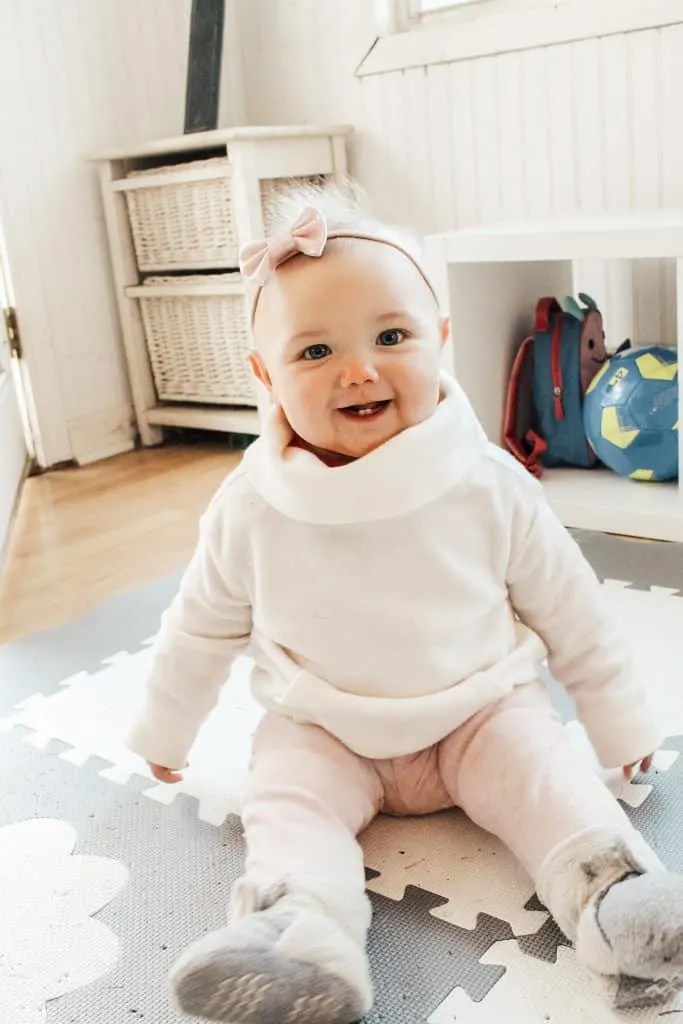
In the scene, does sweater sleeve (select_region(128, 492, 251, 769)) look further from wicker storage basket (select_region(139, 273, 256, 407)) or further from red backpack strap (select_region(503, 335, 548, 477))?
wicker storage basket (select_region(139, 273, 256, 407))

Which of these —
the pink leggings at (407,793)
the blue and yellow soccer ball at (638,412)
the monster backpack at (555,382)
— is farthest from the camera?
the monster backpack at (555,382)

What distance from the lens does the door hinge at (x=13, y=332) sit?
216 centimetres

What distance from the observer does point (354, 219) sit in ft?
2.66

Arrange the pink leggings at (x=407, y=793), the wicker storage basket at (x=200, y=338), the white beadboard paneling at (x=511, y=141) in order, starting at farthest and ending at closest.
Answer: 1. the wicker storage basket at (x=200, y=338)
2. the white beadboard paneling at (x=511, y=141)
3. the pink leggings at (x=407, y=793)

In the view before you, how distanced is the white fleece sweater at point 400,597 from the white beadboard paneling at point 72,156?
1494 mm

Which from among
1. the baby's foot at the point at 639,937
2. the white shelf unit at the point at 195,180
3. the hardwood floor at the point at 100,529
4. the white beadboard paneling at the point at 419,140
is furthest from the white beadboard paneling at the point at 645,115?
the baby's foot at the point at 639,937

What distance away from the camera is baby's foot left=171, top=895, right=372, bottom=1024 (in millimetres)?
581

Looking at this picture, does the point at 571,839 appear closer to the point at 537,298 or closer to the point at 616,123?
the point at 537,298

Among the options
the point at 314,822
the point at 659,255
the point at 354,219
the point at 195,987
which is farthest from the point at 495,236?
the point at 195,987

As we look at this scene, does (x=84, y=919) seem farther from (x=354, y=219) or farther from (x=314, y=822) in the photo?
(x=354, y=219)

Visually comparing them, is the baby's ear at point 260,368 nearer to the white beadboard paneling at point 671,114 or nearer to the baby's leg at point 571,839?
the baby's leg at point 571,839

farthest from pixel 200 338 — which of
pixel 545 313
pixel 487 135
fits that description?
pixel 545 313

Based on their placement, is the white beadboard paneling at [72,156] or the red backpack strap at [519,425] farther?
the white beadboard paneling at [72,156]

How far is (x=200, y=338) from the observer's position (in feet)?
7.23
